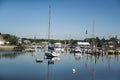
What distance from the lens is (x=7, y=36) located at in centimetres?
7688

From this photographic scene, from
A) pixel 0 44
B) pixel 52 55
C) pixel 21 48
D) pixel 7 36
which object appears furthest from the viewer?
pixel 7 36

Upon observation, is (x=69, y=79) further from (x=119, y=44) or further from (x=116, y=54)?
(x=119, y=44)

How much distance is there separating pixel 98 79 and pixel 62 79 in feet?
8.19

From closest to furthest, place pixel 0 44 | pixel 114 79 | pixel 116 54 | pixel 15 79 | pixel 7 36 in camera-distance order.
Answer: pixel 15 79, pixel 114 79, pixel 116 54, pixel 0 44, pixel 7 36

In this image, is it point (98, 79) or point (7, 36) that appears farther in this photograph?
point (7, 36)

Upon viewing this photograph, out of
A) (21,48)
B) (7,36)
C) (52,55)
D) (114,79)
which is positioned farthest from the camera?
(7,36)

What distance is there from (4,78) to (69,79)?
4.22 metres

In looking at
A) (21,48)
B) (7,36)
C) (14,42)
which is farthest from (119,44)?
(7,36)

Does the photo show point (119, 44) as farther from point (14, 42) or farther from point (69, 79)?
point (69, 79)

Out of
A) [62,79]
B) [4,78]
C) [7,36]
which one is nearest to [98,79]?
[62,79]

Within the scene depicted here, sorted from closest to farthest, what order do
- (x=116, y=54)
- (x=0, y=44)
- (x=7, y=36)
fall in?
1. (x=116, y=54)
2. (x=0, y=44)
3. (x=7, y=36)

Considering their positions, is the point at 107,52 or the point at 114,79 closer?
the point at 114,79

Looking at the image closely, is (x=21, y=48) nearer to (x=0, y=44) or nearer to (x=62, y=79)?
(x=0, y=44)

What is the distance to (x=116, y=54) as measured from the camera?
151 ft
